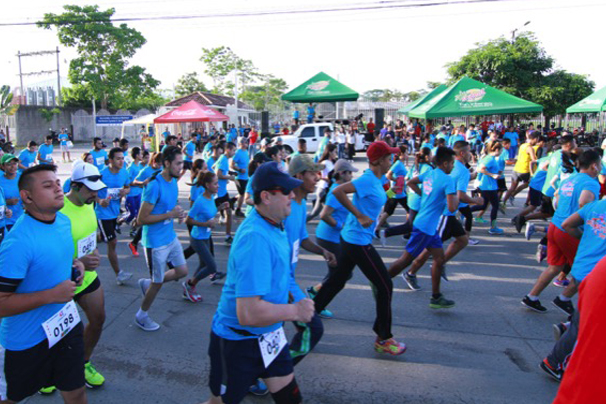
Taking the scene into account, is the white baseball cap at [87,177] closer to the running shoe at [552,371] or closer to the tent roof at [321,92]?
the running shoe at [552,371]

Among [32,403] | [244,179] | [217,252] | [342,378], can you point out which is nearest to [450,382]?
[342,378]

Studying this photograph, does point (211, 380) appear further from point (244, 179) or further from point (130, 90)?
point (130, 90)

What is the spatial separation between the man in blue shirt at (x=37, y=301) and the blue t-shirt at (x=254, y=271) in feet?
3.00

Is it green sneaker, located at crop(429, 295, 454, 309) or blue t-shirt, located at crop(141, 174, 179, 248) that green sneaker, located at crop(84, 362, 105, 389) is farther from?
green sneaker, located at crop(429, 295, 454, 309)

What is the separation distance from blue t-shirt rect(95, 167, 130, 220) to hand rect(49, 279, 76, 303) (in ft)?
11.7

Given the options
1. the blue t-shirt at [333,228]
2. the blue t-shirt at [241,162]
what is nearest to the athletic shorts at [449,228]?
the blue t-shirt at [333,228]

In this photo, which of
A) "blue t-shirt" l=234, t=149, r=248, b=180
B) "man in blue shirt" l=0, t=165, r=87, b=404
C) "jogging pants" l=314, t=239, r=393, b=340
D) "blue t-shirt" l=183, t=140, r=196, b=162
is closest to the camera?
"man in blue shirt" l=0, t=165, r=87, b=404

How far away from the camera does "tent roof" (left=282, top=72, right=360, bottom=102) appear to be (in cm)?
1773

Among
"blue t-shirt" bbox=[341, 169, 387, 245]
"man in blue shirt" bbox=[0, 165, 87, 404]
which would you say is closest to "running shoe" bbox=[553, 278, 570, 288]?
"blue t-shirt" bbox=[341, 169, 387, 245]

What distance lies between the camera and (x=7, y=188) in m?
6.46

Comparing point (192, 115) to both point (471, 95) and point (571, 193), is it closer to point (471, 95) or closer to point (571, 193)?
point (471, 95)

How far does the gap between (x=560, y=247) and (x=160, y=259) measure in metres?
3.99

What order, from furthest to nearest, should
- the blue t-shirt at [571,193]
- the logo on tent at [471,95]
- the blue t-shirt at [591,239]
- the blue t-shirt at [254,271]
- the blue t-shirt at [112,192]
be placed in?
1. the logo on tent at [471,95]
2. the blue t-shirt at [112,192]
3. the blue t-shirt at [571,193]
4. the blue t-shirt at [591,239]
5. the blue t-shirt at [254,271]

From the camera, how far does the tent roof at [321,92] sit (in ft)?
58.2
